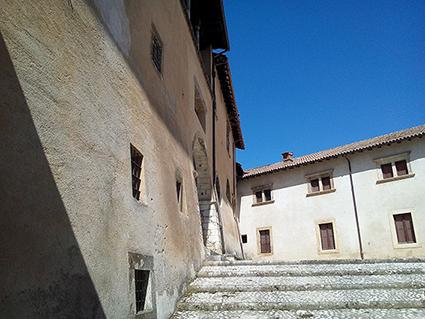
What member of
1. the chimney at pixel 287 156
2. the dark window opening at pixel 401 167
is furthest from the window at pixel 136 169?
the chimney at pixel 287 156

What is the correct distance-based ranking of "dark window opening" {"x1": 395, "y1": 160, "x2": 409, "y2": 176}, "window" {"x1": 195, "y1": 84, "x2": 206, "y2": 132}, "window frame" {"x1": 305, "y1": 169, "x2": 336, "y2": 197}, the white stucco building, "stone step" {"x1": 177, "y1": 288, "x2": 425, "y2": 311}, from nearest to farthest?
"stone step" {"x1": 177, "y1": 288, "x2": 425, "y2": 311}, "window" {"x1": 195, "y1": 84, "x2": 206, "y2": 132}, the white stucco building, "dark window opening" {"x1": 395, "y1": 160, "x2": 409, "y2": 176}, "window frame" {"x1": 305, "y1": 169, "x2": 336, "y2": 197}

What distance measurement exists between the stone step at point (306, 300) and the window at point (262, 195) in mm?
16766

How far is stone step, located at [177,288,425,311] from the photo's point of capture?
577 centimetres

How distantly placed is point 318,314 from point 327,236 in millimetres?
15928

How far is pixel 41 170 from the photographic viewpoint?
328 cm

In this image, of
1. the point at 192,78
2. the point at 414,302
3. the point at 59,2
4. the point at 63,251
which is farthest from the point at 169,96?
the point at 414,302

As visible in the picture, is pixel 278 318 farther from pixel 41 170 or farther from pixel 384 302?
pixel 41 170

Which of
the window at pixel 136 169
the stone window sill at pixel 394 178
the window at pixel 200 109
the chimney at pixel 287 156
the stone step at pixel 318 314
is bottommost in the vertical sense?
the stone step at pixel 318 314

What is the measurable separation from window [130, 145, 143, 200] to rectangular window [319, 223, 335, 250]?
16.7 metres

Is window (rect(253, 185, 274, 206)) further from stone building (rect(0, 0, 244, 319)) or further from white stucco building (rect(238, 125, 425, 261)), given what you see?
stone building (rect(0, 0, 244, 319))

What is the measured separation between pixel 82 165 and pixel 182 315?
3.10 meters

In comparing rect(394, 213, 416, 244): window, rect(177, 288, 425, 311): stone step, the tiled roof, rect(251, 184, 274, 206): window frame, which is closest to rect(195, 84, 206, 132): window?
rect(177, 288, 425, 311): stone step

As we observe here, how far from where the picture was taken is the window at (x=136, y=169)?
564cm

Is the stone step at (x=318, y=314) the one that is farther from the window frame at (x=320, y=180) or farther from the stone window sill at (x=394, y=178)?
the window frame at (x=320, y=180)
